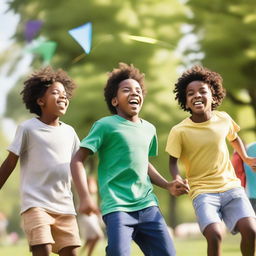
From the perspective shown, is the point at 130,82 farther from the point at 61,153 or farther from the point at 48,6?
the point at 48,6

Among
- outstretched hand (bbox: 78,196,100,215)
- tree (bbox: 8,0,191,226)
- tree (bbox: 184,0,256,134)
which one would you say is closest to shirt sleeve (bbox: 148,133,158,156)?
outstretched hand (bbox: 78,196,100,215)

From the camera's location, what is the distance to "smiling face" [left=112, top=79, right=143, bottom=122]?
5.69 m

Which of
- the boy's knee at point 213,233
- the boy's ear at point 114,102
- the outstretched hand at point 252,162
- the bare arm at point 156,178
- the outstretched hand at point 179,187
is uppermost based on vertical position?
the boy's ear at point 114,102

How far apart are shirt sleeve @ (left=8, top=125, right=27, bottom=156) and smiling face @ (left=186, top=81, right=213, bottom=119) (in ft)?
4.35

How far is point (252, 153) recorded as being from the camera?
24.5 ft

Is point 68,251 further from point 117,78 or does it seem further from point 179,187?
point 117,78

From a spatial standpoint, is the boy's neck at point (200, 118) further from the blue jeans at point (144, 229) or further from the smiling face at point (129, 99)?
the blue jeans at point (144, 229)

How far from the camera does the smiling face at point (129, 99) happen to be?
5691mm

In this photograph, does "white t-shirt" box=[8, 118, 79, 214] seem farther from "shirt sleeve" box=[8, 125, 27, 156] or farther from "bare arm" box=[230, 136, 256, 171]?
"bare arm" box=[230, 136, 256, 171]

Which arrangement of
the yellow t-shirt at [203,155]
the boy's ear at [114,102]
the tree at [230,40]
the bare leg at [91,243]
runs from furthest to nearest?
the tree at [230,40], the bare leg at [91,243], the yellow t-shirt at [203,155], the boy's ear at [114,102]

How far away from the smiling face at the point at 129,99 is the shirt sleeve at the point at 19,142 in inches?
28.9

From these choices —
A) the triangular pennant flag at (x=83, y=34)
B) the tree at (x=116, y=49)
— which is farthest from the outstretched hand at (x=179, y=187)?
the tree at (x=116, y=49)

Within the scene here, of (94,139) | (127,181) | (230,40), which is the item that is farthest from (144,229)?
(230,40)

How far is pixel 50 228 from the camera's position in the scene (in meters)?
5.81
